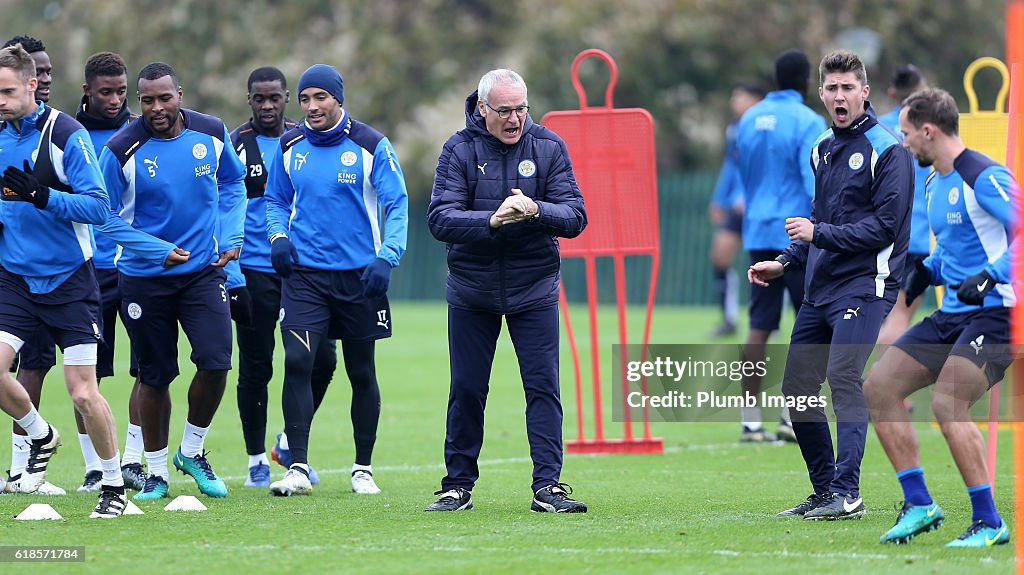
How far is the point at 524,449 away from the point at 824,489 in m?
3.97

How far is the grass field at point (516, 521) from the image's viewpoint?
6699mm

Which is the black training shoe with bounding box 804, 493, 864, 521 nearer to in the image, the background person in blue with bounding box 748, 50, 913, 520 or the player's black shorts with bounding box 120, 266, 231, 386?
the background person in blue with bounding box 748, 50, 913, 520

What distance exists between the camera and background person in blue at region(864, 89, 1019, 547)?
6.99 metres

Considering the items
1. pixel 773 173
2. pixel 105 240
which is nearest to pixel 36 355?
pixel 105 240

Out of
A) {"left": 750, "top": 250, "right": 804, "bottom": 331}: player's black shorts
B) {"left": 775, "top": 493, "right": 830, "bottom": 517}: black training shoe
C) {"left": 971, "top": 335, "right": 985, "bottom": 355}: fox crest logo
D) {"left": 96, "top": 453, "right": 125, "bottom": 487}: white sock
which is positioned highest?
{"left": 971, "top": 335, "right": 985, "bottom": 355}: fox crest logo

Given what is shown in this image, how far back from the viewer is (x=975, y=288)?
6840 millimetres

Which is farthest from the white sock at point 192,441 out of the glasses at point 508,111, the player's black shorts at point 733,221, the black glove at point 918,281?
the player's black shorts at point 733,221

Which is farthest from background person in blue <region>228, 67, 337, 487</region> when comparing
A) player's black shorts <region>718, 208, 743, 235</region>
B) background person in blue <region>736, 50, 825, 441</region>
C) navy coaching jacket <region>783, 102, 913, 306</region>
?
player's black shorts <region>718, 208, 743, 235</region>

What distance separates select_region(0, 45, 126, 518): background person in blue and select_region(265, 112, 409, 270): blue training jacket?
51.3 inches

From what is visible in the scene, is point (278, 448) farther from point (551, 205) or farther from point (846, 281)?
point (846, 281)

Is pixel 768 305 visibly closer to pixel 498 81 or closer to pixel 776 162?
pixel 776 162

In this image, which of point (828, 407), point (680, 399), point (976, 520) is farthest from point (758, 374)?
point (976, 520)

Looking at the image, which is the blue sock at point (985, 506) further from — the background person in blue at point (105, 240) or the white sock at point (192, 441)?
the background person in blue at point (105, 240)

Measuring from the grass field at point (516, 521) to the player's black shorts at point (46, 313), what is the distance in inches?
37.0
